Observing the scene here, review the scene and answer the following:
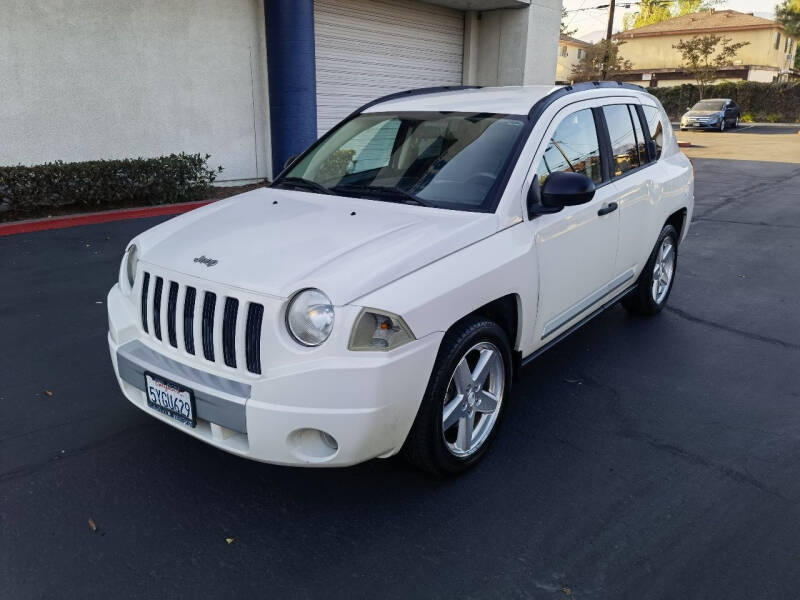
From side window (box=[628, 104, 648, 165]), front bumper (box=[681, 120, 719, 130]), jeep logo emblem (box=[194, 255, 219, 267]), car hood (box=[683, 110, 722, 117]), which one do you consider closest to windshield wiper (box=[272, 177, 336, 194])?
jeep logo emblem (box=[194, 255, 219, 267])

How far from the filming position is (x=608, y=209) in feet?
13.9

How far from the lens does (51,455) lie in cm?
348

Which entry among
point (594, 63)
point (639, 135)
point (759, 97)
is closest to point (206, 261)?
point (639, 135)

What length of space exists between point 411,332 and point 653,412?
81.5 inches

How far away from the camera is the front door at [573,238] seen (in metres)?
3.68

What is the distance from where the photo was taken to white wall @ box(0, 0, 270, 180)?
31.6ft

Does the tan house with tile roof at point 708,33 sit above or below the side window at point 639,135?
above

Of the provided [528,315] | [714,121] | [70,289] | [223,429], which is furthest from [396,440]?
[714,121]

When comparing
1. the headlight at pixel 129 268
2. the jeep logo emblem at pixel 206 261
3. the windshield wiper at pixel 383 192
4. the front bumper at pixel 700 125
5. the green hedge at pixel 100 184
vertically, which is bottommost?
the front bumper at pixel 700 125

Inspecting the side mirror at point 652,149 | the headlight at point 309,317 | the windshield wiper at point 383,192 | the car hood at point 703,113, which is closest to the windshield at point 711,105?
the car hood at point 703,113

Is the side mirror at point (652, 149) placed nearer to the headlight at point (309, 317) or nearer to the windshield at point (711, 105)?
the headlight at point (309, 317)

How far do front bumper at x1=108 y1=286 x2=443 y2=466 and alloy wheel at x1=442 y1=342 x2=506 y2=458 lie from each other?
1.23 feet

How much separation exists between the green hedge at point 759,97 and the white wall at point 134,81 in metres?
37.8

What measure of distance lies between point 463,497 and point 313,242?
1425 mm
